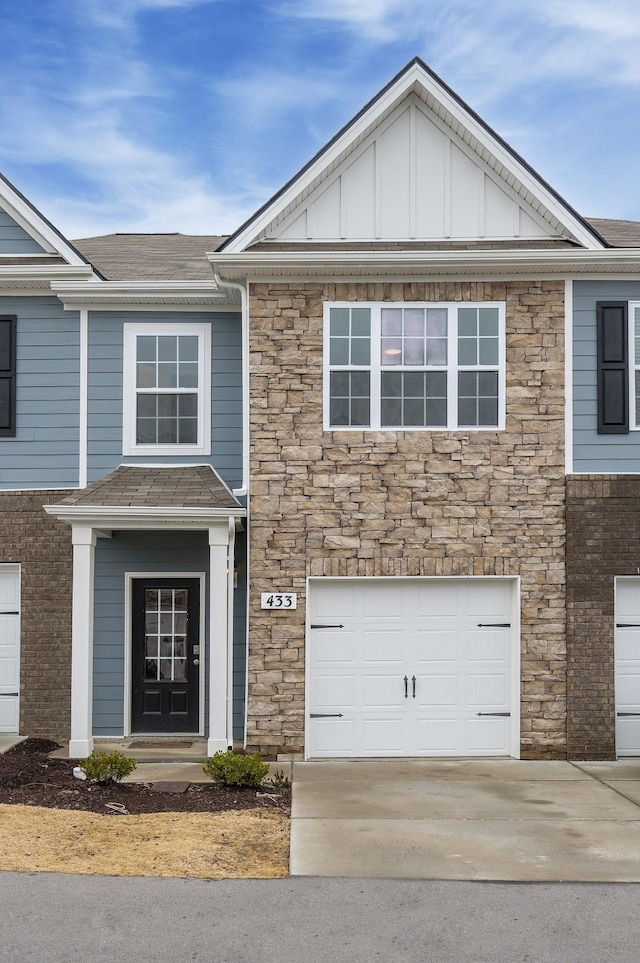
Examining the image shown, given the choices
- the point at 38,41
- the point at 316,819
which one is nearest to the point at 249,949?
the point at 316,819

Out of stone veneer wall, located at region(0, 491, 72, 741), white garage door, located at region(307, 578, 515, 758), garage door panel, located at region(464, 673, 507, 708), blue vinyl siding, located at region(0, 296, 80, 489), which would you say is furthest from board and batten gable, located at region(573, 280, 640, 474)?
stone veneer wall, located at region(0, 491, 72, 741)

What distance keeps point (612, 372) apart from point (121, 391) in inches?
253

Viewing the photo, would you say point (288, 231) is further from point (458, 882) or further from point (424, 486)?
point (458, 882)

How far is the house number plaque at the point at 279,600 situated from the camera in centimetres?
1149

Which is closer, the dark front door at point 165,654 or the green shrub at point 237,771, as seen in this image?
the green shrub at point 237,771

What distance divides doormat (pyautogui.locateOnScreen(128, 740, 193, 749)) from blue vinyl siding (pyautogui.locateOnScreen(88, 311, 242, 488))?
11.3 feet

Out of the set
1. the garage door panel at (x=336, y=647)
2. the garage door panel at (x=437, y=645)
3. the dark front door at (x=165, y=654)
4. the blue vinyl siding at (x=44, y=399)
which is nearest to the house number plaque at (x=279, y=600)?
the garage door panel at (x=336, y=647)

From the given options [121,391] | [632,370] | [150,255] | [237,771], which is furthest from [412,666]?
[150,255]

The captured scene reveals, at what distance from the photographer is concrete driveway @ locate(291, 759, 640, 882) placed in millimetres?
7254

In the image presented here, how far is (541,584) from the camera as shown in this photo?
1159 cm

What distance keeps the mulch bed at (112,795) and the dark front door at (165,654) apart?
2.20m

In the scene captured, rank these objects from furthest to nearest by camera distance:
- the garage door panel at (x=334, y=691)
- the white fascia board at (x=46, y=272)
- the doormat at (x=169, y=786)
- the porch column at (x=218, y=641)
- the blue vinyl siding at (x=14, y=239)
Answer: the blue vinyl siding at (x=14, y=239) → the white fascia board at (x=46, y=272) → the garage door panel at (x=334, y=691) → the porch column at (x=218, y=641) → the doormat at (x=169, y=786)

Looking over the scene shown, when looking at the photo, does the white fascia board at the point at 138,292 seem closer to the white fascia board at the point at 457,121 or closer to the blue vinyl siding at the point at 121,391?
the blue vinyl siding at the point at 121,391

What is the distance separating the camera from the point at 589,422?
11734 millimetres
